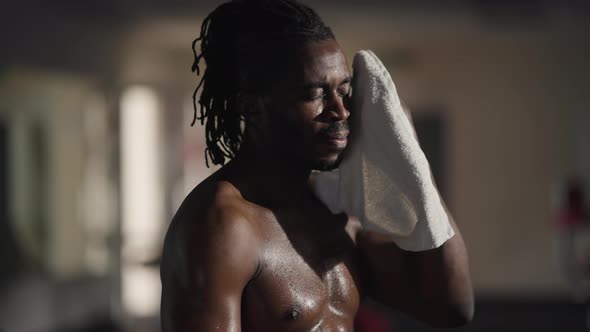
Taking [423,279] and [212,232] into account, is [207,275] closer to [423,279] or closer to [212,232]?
[212,232]

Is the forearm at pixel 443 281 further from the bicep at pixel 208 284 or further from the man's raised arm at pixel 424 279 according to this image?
the bicep at pixel 208 284

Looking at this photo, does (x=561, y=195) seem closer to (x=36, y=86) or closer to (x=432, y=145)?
(x=432, y=145)

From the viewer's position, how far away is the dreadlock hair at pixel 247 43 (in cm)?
114

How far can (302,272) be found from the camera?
3.82 ft

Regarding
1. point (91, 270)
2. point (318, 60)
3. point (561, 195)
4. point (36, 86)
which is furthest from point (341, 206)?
point (561, 195)

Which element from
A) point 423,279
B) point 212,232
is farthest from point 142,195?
point 212,232

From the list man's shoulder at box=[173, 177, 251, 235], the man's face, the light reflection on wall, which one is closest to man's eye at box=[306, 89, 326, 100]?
the man's face

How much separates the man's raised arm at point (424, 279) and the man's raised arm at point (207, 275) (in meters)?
0.29

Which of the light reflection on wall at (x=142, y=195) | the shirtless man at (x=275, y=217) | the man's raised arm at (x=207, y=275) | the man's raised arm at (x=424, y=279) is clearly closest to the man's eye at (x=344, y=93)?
the shirtless man at (x=275, y=217)

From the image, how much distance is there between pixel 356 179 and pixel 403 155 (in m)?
0.11

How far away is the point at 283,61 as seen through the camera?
1130 millimetres

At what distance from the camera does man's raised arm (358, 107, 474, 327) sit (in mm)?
1234

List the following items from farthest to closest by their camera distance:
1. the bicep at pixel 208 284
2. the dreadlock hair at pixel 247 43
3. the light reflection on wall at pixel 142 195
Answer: the light reflection on wall at pixel 142 195
the dreadlock hair at pixel 247 43
the bicep at pixel 208 284

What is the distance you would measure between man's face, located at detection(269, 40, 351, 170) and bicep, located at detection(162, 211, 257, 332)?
0.16m
